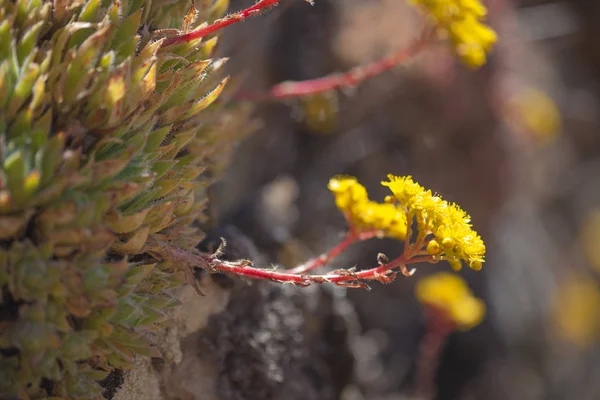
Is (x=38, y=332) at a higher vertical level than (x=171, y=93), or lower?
lower

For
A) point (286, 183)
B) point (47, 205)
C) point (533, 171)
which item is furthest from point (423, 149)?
point (47, 205)

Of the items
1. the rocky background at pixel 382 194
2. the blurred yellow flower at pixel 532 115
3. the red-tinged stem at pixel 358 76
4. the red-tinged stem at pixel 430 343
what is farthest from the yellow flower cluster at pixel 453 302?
the blurred yellow flower at pixel 532 115

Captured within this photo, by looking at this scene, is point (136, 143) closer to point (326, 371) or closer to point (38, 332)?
point (38, 332)

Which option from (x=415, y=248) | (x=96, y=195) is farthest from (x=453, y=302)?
(x=96, y=195)

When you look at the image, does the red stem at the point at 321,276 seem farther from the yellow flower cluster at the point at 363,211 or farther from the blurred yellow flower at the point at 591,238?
the blurred yellow flower at the point at 591,238

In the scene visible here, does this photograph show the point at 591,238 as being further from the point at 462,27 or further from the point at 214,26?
the point at 214,26

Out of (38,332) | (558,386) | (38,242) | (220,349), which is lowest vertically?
(558,386)

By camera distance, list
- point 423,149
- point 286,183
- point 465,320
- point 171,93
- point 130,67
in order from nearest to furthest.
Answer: point 130,67 < point 171,93 < point 465,320 < point 286,183 < point 423,149
